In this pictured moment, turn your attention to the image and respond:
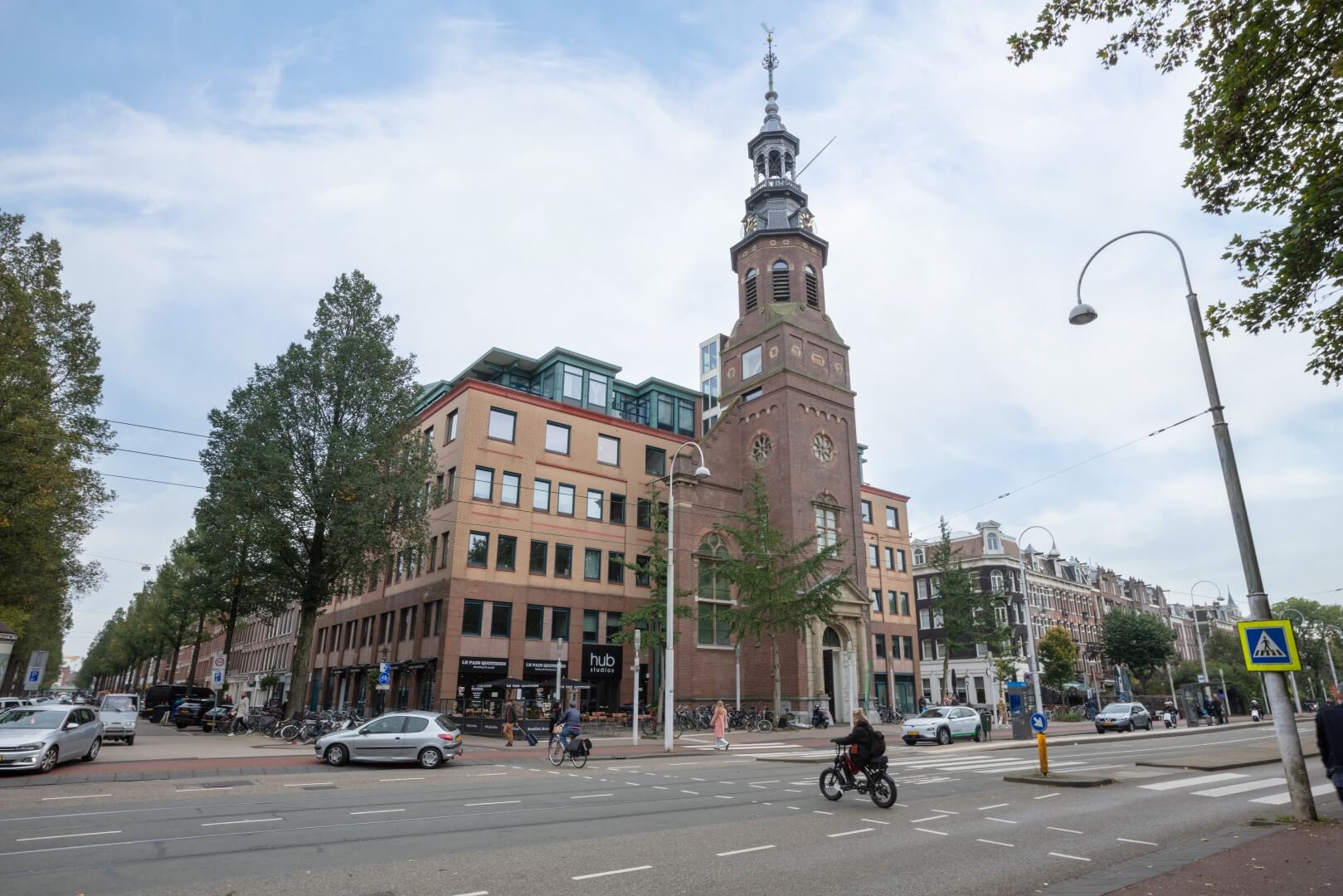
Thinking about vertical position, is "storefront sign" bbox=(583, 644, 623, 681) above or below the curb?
above

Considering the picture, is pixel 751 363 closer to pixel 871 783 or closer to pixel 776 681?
pixel 776 681

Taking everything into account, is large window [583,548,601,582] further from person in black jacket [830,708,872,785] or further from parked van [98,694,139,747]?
person in black jacket [830,708,872,785]

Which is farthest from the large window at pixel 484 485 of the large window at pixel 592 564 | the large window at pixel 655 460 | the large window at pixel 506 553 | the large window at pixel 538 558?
the large window at pixel 655 460

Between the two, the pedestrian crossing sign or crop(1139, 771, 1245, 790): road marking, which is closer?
the pedestrian crossing sign

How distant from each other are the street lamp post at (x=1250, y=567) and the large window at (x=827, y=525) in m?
31.8

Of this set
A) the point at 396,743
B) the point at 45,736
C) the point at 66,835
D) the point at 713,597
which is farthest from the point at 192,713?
the point at 66,835

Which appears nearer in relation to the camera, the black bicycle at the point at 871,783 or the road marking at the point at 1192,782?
the black bicycle at the point at 871,783

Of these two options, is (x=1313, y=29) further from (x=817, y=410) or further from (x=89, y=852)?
(x=817, y=410)

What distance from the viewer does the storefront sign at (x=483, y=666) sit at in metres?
35.8

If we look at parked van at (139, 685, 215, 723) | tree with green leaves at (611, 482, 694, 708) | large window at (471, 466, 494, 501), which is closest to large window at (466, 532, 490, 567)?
large window at (471, 466, 494, 501)

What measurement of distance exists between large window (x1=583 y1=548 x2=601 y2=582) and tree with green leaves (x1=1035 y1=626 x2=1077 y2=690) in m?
43.1

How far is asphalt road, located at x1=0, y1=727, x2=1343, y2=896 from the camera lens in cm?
762

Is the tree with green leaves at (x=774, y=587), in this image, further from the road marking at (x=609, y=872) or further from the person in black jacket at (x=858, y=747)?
the road marking at (x=609, y=872)

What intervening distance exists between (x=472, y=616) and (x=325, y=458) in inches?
406
